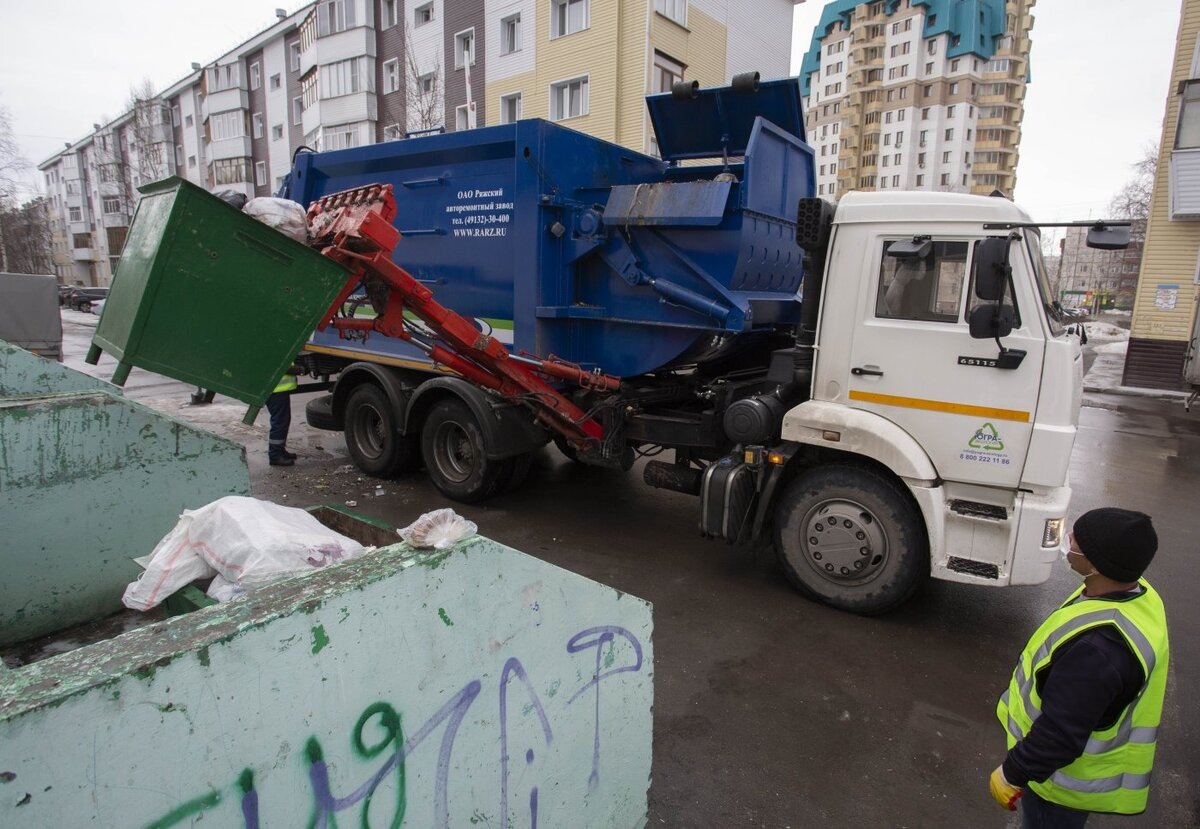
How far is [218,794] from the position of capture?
3.88 feet

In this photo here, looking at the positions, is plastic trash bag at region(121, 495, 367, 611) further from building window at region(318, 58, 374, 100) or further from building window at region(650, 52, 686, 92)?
building window at region(318, 58, 374, 100)

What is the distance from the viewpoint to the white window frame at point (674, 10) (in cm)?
1788

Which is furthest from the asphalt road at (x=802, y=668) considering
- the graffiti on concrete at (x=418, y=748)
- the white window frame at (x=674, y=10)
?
the white window frame at (x=674, y=10)

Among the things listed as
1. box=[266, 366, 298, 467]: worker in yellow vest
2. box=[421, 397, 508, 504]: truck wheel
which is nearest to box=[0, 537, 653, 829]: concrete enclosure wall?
box=[421, 397, 508, 504]: truck wheel

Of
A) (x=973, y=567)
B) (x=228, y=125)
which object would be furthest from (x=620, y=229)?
(x=228, y=125)

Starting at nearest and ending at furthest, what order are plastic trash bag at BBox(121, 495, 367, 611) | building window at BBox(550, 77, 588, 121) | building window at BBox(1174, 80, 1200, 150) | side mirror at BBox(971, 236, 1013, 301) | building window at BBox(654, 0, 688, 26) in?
1. plastic trash bag at BBox(121, 495, 367, 611)
2. side mirror at BBox(971, 236, 1013, 301)
3. building window at BBox(1174, 80, 1200, 150)
4. building window at BBox(654, 0, 688, 26)
5. building window at BBox(550, 77, 588, 121)

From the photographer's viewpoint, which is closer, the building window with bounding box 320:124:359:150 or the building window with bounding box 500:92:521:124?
the building window with bounding box 500:92:521:124

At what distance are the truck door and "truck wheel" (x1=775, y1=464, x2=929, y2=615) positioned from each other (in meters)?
0.37

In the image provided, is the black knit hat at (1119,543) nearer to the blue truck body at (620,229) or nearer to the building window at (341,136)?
the blue truck body at (620,229)

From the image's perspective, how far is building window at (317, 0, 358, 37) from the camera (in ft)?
81.9

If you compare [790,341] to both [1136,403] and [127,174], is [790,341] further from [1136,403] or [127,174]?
[127,174]

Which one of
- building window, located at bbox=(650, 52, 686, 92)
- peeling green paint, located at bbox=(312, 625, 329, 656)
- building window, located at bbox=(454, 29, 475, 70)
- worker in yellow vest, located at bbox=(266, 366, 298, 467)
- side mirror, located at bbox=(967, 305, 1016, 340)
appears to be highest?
building window, located at bbox=(454, 29, 475, 70)

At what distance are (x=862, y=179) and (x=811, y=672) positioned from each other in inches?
2919

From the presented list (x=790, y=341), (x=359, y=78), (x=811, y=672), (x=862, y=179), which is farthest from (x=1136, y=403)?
(x=862, y=179)
